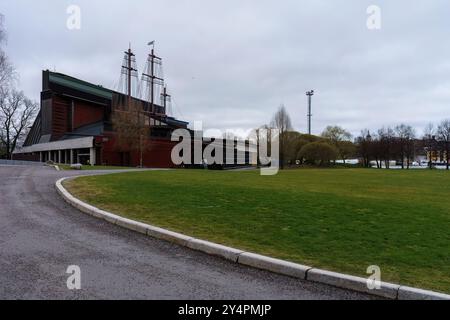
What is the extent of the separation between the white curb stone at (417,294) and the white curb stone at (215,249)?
7.91 feet

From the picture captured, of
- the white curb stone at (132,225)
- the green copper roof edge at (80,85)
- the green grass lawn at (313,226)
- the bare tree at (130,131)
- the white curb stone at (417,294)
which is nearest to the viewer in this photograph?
the white curb stone at (417,294)

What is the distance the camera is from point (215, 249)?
20.8 ft

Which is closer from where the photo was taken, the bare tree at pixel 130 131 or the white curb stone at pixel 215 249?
the white curb stone at pixel 215 249

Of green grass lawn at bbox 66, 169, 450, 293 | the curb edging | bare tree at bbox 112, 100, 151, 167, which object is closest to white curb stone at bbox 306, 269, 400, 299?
the curb edging

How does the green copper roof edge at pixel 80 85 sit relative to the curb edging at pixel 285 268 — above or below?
above

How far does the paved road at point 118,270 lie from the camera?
459cm

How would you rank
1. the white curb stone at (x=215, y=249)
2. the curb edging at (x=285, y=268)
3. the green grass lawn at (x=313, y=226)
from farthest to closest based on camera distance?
the white curb stone at (x=215, y=249), the green grass lawn at (x=313, y=226), the curb edging at (x=285, y=268)

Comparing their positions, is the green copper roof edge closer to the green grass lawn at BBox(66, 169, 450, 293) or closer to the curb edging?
the green grass lawn at BBox(66, 169, 450, 293)

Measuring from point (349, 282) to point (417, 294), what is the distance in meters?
0.80

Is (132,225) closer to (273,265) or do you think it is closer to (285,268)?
(273,265)

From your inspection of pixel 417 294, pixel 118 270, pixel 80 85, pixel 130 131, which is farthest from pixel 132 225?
pixel 80 85

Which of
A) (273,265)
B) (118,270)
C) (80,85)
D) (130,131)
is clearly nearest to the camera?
(118,270)

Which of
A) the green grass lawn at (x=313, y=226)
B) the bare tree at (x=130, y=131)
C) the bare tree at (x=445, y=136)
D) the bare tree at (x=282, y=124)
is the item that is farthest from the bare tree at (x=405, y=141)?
the green grass lawn at (x=313, y=226)

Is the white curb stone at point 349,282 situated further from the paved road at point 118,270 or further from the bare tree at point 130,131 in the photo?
the bare tree at point 130,131
